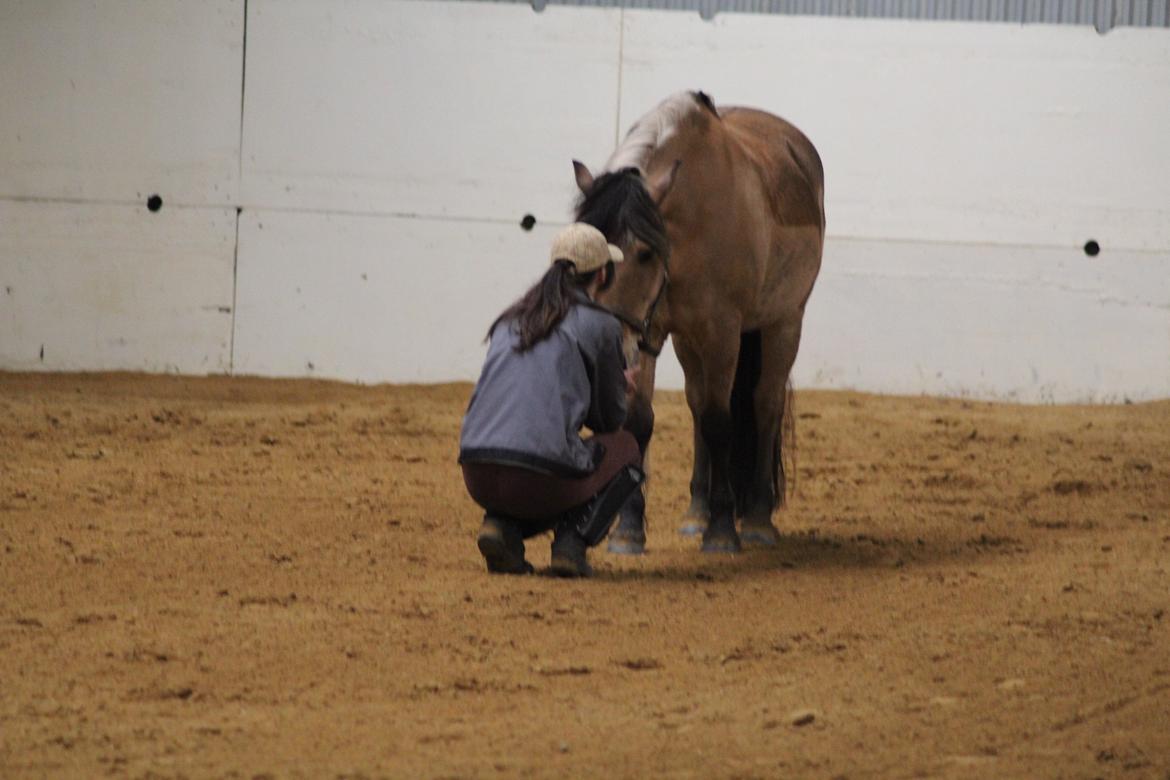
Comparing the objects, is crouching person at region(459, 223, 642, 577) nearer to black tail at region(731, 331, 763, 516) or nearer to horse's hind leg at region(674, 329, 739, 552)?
horse's hind leg at region(674, 329, 739, 552)

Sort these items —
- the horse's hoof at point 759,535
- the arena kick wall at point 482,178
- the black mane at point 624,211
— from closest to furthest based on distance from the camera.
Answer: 1. the black mane at point 624,211
2. the horse's hoof at point 759,535
3. the arena kick wall at point 482,178

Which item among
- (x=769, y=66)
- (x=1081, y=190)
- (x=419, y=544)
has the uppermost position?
(x=769, y=66)

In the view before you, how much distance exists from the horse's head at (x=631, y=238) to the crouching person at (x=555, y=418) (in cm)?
13

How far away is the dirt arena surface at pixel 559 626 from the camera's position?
3.38 metres

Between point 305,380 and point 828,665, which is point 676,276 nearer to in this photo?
point 828,665

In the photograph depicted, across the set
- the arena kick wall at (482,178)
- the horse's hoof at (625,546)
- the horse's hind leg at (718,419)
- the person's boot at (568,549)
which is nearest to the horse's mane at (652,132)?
the horse's hind leg at (718,419)

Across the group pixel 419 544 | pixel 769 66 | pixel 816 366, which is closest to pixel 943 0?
pixel 769 66

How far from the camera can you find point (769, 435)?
6.17 meters

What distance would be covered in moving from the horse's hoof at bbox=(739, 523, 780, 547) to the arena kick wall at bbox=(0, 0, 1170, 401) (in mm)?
4107

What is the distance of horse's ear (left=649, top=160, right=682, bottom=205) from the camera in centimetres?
530

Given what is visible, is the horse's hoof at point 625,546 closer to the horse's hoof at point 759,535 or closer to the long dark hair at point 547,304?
the horse's hoof at point 759,535

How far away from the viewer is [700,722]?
3578 millimetres

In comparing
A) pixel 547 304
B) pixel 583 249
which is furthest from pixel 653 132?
pixel 547 304

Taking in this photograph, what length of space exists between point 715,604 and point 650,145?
163 cm
